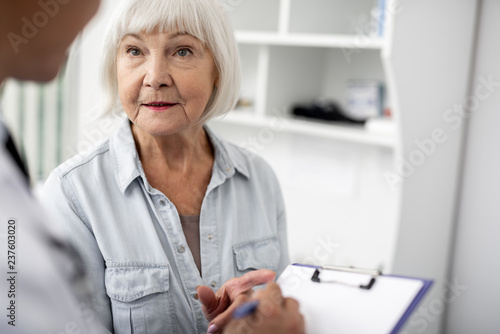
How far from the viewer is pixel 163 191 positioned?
1239 mm

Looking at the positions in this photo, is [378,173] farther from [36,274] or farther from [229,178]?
[36,274]

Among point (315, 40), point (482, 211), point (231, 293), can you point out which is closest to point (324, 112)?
point (315, 40)

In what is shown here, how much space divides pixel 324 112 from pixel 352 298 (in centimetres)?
157

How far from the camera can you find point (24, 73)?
49 centimetres

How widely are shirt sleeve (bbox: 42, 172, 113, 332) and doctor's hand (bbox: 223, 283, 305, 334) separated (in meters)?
0.41

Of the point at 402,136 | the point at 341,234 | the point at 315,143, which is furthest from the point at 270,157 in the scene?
the point at 402,136

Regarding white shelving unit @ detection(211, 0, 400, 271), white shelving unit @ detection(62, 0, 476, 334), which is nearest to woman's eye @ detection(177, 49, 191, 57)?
white shelving unit @ detection(62, 0, 476, 334)

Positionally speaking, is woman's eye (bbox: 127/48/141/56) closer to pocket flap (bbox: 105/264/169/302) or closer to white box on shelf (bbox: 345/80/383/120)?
pocket flap (bbox: 105/264/169/302)

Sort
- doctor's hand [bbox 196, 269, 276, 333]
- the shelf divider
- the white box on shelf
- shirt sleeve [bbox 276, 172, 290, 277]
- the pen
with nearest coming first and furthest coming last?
1. the pen
2. doctor's hand [bbox 196, 269, 276, 333]
3. shirt sleeve [bbox 276, 172, 290, 277]
4. the shelf divider
5. the white box on shelf

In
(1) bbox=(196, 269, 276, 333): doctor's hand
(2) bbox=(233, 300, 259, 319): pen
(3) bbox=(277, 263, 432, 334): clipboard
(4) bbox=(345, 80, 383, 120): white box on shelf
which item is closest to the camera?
(2) bbox=(233, 300, 259, 319): pen

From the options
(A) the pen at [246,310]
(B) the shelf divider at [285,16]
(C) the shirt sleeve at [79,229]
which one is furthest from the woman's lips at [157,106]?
(B) the shelf divider at [285,16]

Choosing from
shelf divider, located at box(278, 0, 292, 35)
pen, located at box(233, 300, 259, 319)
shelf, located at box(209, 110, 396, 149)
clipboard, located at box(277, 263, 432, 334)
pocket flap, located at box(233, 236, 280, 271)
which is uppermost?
shelf divider, located at box(278, 0, 292, 35)

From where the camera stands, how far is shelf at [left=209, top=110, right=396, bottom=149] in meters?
2.08

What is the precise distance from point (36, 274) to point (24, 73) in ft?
0.59
